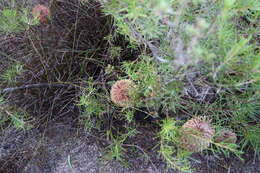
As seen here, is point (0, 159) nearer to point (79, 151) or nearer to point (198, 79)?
point (79, 151)

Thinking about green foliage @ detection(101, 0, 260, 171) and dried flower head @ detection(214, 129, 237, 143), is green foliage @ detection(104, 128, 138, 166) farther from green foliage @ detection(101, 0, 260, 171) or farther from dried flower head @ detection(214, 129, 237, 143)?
dried flower head @ detection(214, 129, 237, 143)

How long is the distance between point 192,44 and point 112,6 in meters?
0.32

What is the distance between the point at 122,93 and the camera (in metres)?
0.95

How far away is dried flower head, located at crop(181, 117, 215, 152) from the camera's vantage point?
847 millimetres

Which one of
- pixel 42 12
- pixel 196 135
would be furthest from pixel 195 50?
pixel 42 12

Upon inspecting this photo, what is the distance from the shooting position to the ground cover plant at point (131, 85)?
81 centimetres

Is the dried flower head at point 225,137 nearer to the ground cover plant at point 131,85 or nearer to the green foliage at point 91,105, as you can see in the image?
the ground cover plant at point 131,85

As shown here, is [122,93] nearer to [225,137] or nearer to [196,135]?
[196,135]

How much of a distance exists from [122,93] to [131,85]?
0.05 meters

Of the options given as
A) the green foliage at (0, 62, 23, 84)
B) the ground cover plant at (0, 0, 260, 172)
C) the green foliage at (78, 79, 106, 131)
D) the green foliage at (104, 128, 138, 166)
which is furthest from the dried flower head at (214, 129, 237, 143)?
the green foliage at (0, 62, 23, 84)

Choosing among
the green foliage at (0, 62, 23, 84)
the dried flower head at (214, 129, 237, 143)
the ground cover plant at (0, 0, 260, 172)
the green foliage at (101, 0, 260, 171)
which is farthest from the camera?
the green foliage at (0, 62, 23, 84)

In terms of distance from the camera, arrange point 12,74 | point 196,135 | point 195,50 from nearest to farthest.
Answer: point 195,50
point 196,135
point 12,74

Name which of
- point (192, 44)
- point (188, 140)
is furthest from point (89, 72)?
point (192, 44)

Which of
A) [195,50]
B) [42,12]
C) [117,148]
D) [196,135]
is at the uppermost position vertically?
[195,50]
